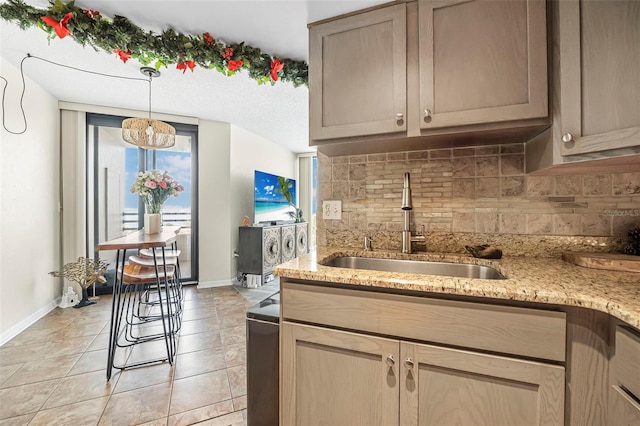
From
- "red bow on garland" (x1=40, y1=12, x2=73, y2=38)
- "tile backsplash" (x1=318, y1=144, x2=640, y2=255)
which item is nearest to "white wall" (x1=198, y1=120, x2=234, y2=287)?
"red bow on garland" (x1=40, y1=12, x2=73, y2=38)

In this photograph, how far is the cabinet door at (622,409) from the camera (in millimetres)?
700

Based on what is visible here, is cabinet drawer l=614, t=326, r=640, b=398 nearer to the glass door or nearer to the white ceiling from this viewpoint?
the white ceiling

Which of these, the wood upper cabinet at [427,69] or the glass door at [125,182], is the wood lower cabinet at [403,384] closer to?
the wood upper cabinet at [427,69]

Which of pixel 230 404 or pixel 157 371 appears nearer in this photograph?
pixel 230 404

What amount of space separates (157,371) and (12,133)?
2448 millimetres

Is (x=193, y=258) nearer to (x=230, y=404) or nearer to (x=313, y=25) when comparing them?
(x=230, y=404)

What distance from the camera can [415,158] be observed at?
160 centimetres

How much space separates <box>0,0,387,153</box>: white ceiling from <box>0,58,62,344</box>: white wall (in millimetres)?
209

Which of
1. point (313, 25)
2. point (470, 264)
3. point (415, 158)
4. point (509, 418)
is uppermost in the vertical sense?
point (313, 25)

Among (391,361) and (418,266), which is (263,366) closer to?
(391,361)

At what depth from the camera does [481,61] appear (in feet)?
3.79

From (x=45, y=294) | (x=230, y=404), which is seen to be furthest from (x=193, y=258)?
(x=230, y=404)

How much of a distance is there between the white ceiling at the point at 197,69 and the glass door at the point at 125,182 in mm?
396

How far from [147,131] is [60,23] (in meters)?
1.09
